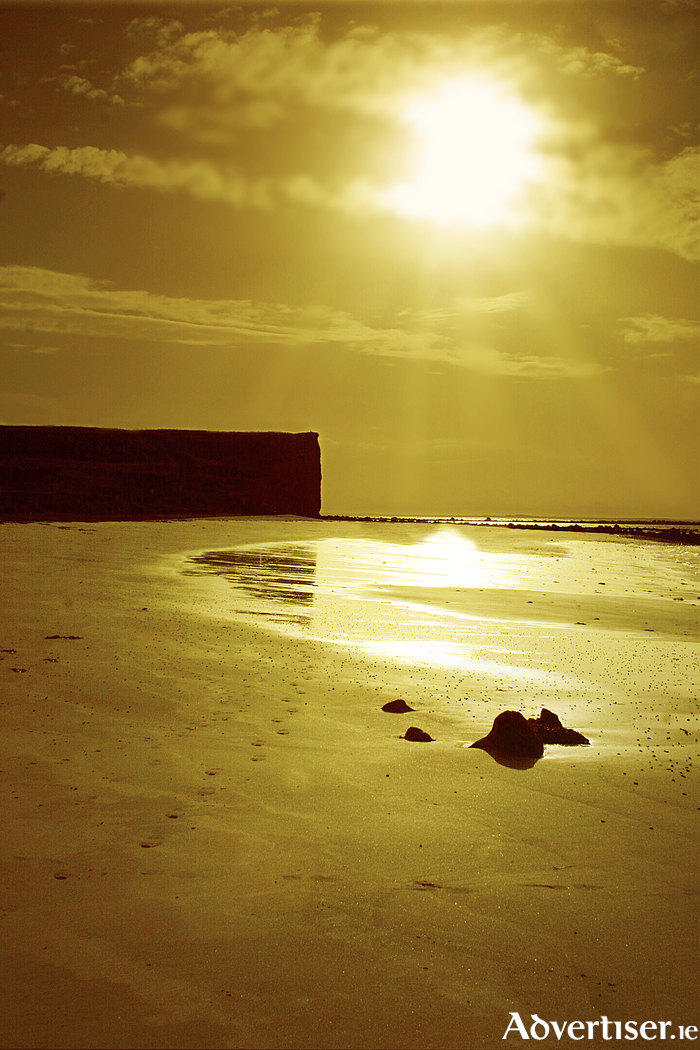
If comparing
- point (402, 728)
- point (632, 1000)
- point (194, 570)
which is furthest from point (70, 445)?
point (632, 1000)

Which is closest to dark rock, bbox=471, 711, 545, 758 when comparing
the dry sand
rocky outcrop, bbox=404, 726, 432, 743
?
the dry sand

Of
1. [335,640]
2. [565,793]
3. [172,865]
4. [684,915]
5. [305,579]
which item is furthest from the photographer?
[305,579]

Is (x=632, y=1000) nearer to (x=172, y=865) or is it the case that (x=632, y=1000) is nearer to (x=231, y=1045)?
(x=231, y=1045)

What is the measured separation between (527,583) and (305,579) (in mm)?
4060

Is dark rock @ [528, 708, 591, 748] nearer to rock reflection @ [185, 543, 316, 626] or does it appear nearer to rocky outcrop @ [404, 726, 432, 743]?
rocky outcrop @ [404, 726, 432, 743]

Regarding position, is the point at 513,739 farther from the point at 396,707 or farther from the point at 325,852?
the point at 325,852

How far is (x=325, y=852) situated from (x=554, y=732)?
189cm

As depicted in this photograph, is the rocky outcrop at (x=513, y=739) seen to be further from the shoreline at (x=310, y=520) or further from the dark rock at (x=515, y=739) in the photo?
the shoreline at (x=310, y=520)

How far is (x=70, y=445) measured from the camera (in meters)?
36.6

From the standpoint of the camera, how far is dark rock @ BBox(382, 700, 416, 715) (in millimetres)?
4797

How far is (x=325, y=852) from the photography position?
9.69 feet

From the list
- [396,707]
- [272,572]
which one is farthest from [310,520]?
[396,707]

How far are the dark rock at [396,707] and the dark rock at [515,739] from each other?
728mm

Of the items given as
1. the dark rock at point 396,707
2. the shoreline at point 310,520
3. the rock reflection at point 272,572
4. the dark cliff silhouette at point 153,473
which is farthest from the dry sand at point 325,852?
the dark cliff silhouette at point 153,473
